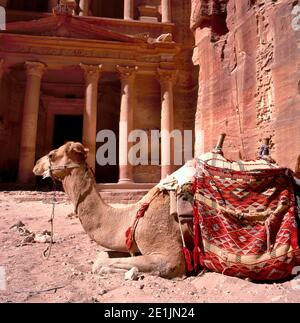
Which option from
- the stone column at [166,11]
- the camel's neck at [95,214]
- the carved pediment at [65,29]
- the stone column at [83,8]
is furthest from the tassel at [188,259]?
the stone column at [166,11]

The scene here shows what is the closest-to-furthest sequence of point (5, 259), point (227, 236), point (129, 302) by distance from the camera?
point (129, 302) → point (227, 236) → point (5, 259)

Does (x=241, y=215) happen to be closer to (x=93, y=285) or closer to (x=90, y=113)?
(x=93, y=285)

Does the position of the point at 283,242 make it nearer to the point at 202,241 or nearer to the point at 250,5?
the point at 202,241

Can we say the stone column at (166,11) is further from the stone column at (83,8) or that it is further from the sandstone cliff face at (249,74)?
the stone column at (83,8)

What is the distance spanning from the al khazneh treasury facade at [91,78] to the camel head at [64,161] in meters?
10.6

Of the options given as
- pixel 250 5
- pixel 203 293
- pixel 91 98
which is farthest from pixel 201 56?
pixel 203 293

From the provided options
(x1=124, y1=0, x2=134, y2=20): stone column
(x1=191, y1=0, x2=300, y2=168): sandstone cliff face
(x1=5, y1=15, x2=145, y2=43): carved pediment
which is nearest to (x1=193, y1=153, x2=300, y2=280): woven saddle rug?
(x1=191, y1=0, x2=300, y2=168): sandstone cliff face

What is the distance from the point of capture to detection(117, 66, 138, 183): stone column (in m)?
15.2

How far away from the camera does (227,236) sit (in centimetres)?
368

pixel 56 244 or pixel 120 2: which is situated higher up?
pixel 120 2

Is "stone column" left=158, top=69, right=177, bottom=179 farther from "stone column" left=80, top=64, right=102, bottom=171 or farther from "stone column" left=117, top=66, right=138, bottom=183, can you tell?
"stone column" left=80, top=64, right=102, bottom=171

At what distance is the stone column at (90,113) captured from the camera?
1512 cm

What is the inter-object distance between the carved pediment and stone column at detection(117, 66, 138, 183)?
182 cm

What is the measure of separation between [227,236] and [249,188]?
67 cm
